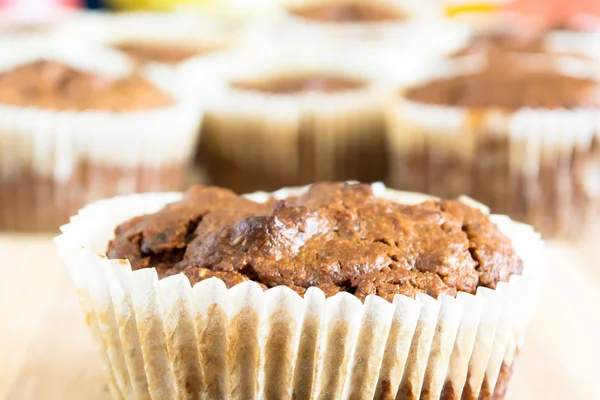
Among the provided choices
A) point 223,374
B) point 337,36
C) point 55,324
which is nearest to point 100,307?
point 223,374

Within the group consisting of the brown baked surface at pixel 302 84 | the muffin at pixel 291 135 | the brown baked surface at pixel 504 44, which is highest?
the brown baked surface at pixel 504 44

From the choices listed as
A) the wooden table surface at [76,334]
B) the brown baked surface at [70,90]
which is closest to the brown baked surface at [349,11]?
the brown baked surface at [70,90]

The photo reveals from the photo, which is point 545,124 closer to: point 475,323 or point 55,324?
point 475,323

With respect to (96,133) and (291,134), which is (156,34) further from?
(96,133)

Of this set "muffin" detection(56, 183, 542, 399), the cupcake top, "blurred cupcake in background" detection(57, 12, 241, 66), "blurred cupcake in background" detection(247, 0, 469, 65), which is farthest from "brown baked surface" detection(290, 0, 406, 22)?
"muffin" detection(56, 183, 542, 399)

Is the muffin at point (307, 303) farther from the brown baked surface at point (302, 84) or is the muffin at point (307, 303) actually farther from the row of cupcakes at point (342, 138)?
the brown baked surface at point (302, 84)

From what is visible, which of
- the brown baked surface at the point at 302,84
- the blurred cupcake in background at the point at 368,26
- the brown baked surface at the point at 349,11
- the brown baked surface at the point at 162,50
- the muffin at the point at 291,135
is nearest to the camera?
the muffin at the point at 291,135

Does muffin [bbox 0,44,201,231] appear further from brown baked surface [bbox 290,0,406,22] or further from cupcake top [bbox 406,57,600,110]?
brown baked surface [bbox 290,0,406,22]
